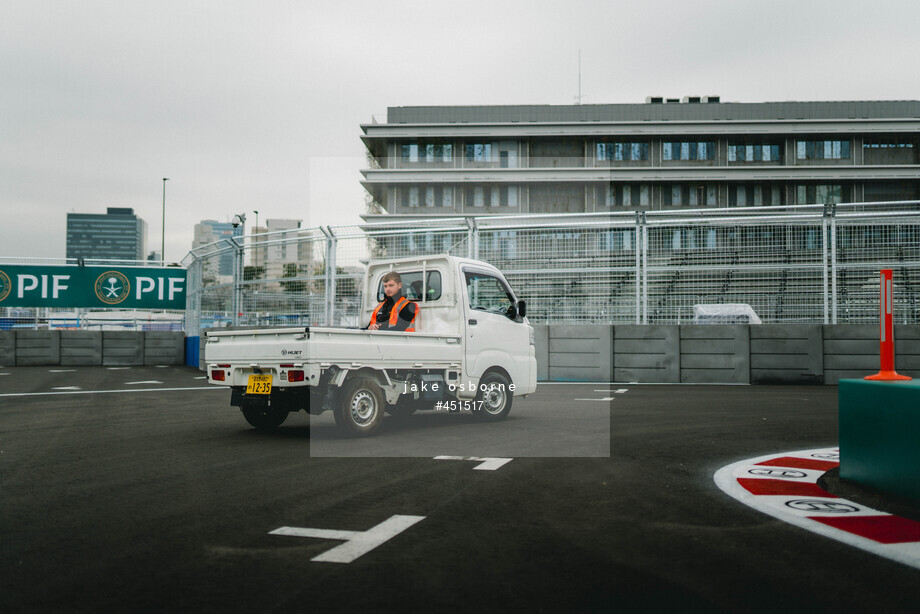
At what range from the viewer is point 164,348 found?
24094mm

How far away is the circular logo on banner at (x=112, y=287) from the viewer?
80.2 feet

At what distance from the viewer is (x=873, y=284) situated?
51.0 feet

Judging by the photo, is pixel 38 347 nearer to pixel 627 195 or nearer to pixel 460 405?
pixel 460 405

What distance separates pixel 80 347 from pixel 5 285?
3277mm

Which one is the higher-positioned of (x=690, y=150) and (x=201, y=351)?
(x=690, y=150)

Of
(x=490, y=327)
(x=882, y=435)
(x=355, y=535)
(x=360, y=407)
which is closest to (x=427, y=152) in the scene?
(x=490, y=327)

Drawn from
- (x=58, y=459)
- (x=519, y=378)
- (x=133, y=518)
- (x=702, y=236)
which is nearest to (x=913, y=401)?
(x=133, y=518)

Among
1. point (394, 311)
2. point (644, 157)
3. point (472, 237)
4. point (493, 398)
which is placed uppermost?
point (644, 157)

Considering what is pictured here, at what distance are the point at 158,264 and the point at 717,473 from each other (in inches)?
957

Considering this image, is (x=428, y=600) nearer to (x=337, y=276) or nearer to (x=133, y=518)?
(x=133, y=518)

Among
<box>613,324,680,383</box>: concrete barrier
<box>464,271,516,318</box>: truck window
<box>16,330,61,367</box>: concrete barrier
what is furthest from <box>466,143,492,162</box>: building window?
<box>464,271,516,318</box>: truck window

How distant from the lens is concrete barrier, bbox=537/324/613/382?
16688 millimetres

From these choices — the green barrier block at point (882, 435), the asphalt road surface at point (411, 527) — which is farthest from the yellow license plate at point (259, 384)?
the green barrier block at point (882, 435)

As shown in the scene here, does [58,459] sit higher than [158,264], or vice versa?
[158,264]
